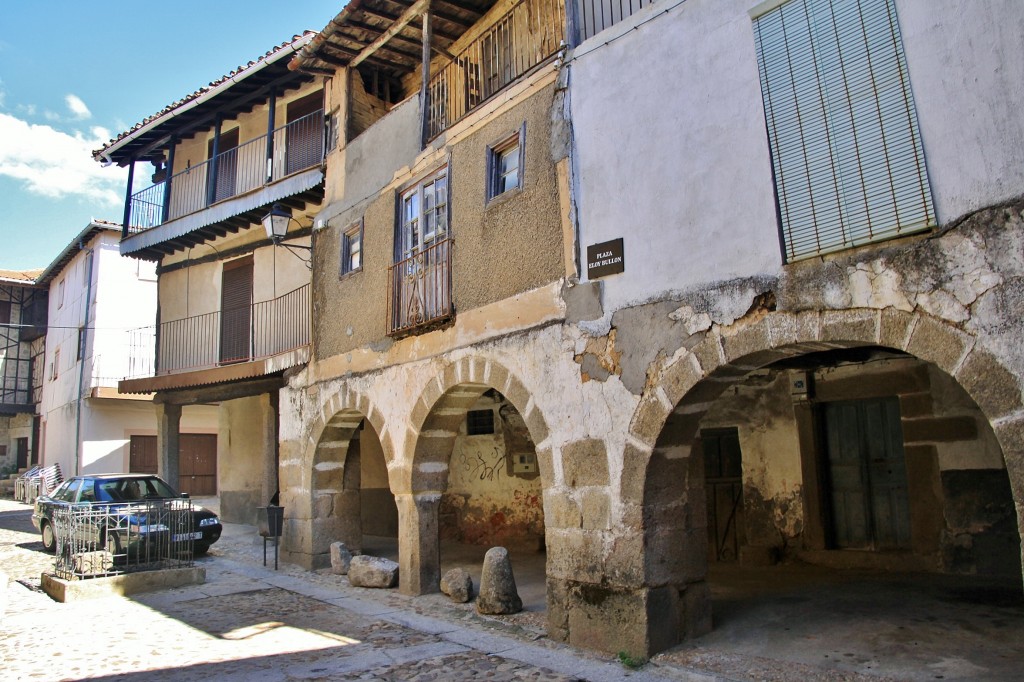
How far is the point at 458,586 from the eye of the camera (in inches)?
323

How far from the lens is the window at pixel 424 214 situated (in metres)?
8.96

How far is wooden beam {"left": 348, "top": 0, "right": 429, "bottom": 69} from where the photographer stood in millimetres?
9151

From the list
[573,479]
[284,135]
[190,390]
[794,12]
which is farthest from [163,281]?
[794,12]

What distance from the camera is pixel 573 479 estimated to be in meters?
6.55

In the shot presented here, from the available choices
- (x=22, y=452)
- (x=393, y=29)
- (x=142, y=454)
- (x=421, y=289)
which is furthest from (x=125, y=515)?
(x=22, y=452)

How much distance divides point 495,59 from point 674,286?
4.72 m

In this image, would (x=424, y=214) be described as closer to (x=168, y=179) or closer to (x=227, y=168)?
(x=227, y=168)

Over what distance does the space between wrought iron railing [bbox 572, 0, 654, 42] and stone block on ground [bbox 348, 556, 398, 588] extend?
6526 millimetres

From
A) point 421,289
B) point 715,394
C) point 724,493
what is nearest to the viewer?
point 715,394

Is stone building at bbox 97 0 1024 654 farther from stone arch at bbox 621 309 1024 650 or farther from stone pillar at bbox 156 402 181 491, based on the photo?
stone pillar at bbox 156 402 181 491

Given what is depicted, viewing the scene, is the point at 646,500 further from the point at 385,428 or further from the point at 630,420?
the point at 385,428

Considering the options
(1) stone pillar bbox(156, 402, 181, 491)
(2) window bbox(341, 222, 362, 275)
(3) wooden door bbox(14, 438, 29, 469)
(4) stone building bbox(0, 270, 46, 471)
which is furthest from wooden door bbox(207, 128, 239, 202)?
(3) wooden door bbox(14, 438, 29, 469)

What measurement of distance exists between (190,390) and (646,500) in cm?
1137

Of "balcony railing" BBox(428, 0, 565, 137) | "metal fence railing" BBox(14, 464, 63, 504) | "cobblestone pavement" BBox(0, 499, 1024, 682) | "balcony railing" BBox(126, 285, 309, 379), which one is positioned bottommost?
→ "cobblestone pavement" BBox(0, 499, 1024, 682)
